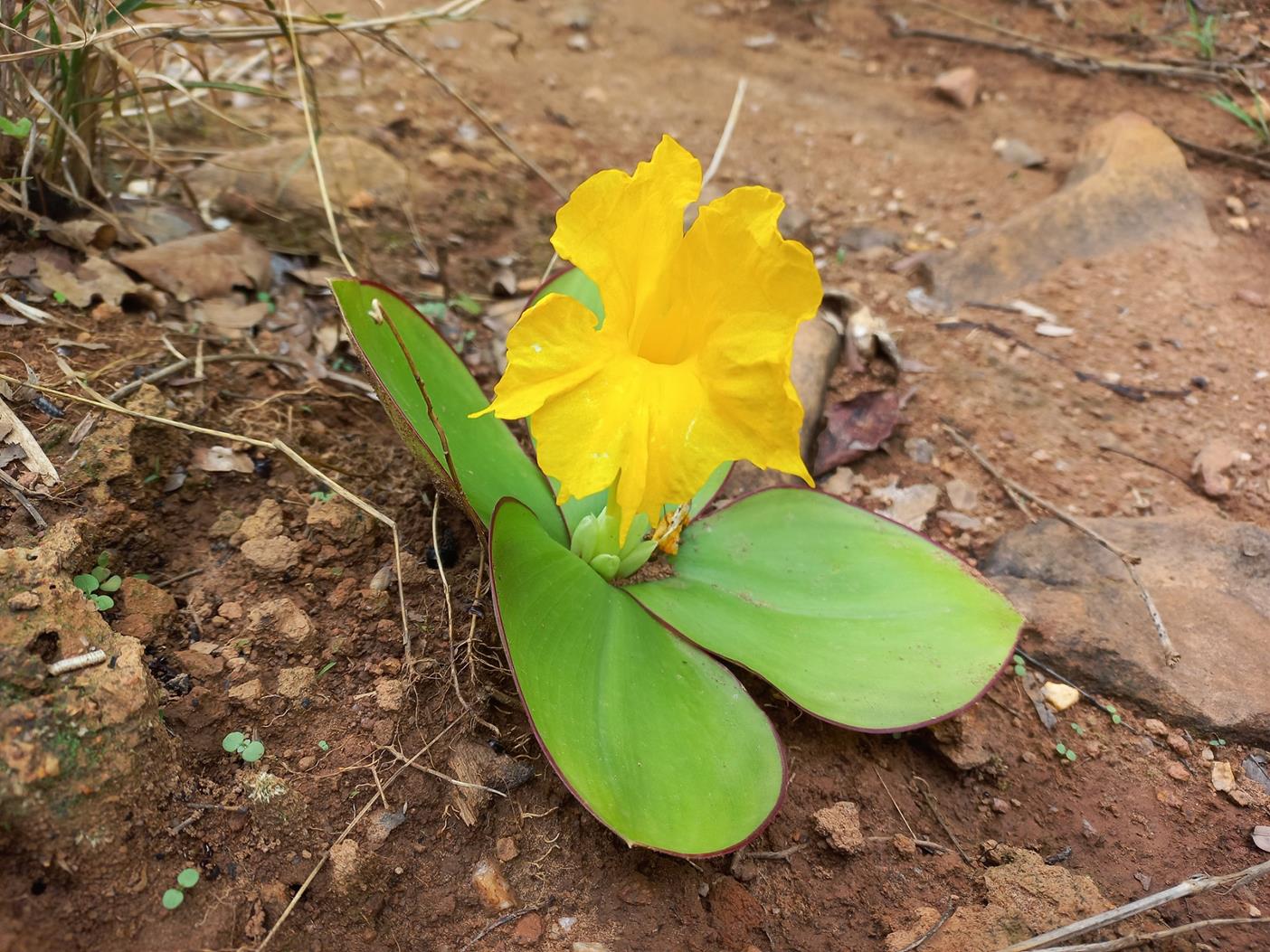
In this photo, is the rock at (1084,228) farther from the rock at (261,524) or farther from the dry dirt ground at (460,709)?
the rock at (261,524)

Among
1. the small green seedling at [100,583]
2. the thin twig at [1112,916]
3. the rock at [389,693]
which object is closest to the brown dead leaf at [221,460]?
the small green seedling at [100,583]

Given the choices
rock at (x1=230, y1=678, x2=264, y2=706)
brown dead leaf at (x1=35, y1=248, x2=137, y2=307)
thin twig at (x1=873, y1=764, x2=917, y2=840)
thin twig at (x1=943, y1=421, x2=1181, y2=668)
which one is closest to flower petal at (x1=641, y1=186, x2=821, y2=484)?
thin twig at (x1=873, y1=764, x2=917, y2=840)

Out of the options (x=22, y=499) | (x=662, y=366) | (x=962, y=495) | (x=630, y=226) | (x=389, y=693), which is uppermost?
(x=630, y=226)

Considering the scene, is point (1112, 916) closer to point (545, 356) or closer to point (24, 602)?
point (545, 356)

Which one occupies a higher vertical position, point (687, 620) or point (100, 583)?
point (100, 583)

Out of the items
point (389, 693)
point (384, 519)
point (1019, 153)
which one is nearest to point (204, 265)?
point (384, 519)

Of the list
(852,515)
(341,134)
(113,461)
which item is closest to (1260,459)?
(852,515)
